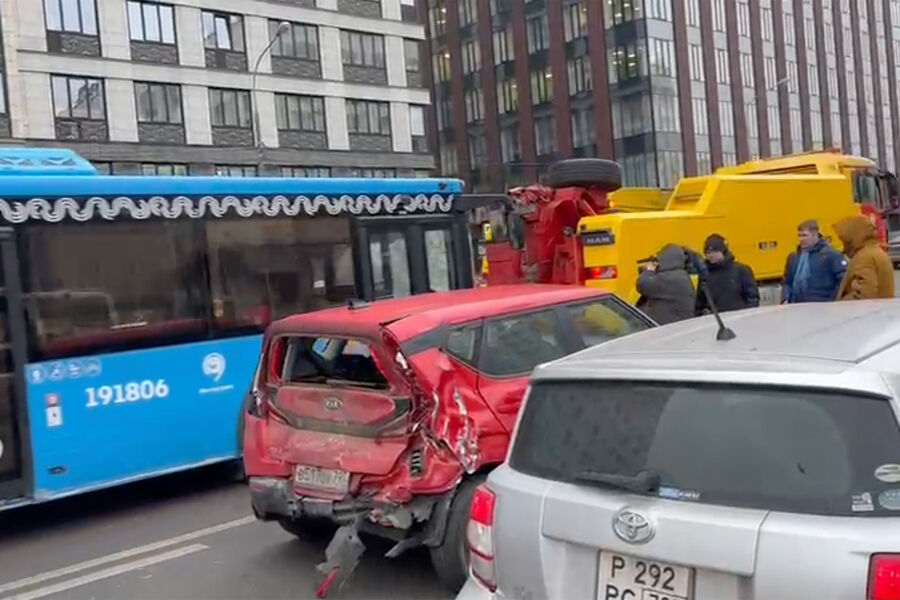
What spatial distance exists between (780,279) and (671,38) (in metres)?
46.5

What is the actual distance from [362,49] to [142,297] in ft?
130

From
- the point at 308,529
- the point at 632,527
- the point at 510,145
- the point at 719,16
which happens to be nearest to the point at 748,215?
the point at 308,529

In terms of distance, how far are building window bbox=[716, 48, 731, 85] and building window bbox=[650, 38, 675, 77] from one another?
587 centimetres

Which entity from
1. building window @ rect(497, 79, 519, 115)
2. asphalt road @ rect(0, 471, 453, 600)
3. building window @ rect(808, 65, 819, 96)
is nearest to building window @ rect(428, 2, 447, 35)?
building window @ rect(497, 79, 519, 115)

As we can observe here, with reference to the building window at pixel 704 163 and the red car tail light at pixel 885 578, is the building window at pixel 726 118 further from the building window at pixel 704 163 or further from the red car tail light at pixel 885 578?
the red car tail light at pixel 885 578

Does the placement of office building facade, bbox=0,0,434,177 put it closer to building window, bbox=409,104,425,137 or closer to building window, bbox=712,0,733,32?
building window, bbox=409,104,425,137

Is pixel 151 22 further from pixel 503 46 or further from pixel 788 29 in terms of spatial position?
pixel 788 29

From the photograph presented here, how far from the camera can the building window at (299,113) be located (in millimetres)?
42188

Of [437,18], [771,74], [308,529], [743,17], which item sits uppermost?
[437,18]

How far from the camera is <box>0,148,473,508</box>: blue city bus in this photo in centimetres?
729

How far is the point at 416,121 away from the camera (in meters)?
48.0

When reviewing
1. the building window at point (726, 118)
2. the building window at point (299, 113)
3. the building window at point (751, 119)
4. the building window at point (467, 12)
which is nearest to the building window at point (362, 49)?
the building window at point (299, 113)

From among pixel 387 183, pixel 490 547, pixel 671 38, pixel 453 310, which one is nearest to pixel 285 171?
pixel 671 38

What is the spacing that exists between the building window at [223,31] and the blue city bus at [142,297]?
109ft
